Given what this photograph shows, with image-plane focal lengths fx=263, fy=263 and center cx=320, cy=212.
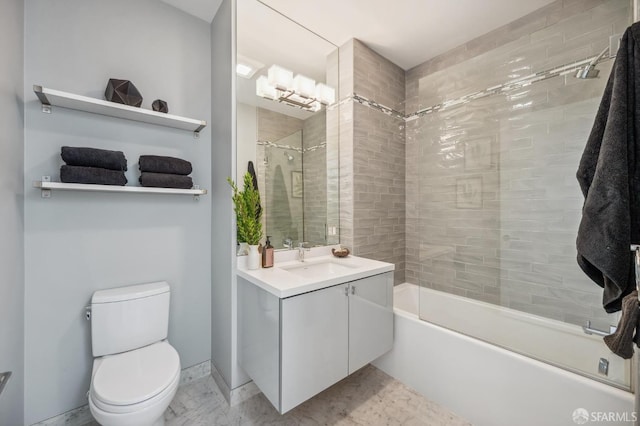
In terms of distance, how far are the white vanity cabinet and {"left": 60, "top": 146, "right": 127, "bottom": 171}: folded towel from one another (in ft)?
3.36

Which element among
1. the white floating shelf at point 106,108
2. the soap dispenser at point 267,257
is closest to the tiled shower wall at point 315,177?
the soap dispenser at point 267,257

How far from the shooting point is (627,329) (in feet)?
2.85

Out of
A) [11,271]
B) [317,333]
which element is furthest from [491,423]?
[11,271]

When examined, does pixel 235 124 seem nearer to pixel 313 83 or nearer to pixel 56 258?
pixel 313 83

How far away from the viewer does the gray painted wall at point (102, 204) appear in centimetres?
148

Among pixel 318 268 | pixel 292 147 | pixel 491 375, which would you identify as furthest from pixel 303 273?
pixel 491 375

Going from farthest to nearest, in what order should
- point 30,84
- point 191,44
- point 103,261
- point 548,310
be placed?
1. point 191,44
2. point 548,310
3. point 103,261
4. point 30,84

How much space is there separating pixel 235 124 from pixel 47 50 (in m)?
1.08

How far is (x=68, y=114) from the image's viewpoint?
61.3 inches

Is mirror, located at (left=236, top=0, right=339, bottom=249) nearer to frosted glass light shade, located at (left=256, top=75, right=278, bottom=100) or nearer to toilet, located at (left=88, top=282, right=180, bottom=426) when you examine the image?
frosted glass light shade, located at (left=256, top=75, right=278, bottom=100)

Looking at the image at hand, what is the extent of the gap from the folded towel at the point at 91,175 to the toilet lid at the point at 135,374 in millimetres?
1013

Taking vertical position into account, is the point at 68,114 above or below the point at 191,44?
below

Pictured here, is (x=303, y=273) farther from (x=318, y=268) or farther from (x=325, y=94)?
(x=325, y=94)

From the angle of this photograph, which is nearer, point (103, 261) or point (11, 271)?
point (11, 271)
